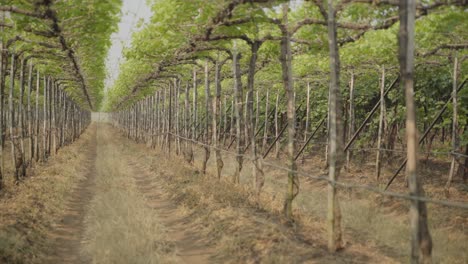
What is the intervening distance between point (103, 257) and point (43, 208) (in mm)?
4192

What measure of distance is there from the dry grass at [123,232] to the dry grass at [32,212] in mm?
877

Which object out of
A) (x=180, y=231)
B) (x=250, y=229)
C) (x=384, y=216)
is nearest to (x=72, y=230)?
(x=180, y=231)

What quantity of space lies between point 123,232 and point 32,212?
8.93 ft

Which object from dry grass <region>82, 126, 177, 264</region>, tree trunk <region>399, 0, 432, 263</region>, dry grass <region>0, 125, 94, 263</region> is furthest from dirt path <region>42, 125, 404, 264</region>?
tree trunk <region>399, 0, 432, 263</region>

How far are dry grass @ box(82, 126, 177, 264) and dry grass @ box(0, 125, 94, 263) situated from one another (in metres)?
0.88

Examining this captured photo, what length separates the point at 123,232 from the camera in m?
9.15

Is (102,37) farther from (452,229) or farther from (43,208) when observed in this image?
(452,229)

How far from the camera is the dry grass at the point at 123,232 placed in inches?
310

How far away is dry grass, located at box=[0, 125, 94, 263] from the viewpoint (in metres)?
7.59

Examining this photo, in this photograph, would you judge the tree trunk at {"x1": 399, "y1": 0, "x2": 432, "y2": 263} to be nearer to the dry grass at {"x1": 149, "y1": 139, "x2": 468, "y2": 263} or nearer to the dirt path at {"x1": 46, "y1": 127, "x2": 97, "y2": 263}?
the dry grass at {"x1": 149, "y1": 139, "x2": 468, "y2": 263}

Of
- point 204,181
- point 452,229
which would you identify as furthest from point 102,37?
point 452,229

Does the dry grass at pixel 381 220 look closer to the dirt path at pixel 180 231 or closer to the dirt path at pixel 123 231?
the dirt path at pixel 180 231

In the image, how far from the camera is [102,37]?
1201 cm

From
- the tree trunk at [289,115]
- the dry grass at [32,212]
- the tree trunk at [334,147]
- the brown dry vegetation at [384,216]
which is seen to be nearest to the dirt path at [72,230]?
the dry grass at [32,212]
